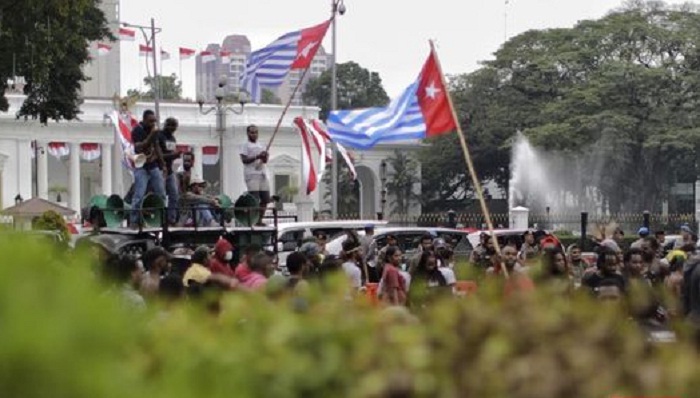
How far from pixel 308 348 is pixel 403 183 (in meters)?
78.1

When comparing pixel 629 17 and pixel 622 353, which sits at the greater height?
pixel 629 17

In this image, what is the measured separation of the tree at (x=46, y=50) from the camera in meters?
25.4

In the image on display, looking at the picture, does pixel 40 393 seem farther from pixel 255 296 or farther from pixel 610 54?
pixel 610 54

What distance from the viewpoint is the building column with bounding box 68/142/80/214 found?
75438 mm

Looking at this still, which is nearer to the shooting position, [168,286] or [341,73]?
[168,286]

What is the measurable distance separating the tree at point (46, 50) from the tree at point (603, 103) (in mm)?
36742

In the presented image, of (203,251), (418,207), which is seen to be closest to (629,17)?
(418,207)

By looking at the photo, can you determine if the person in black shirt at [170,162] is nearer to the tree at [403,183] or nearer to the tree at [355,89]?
the tree at [403,183]

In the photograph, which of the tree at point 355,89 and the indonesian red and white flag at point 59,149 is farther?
the tree at point 355,89

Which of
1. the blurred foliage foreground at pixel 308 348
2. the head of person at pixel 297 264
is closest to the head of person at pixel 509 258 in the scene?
the head of person at pixel 297 264

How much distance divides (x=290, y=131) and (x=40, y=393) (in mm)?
76462

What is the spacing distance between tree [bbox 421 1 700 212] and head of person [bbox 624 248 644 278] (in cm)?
5288

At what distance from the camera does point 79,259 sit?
2674mm

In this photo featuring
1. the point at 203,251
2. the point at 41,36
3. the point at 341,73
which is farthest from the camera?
the point at 341,73
